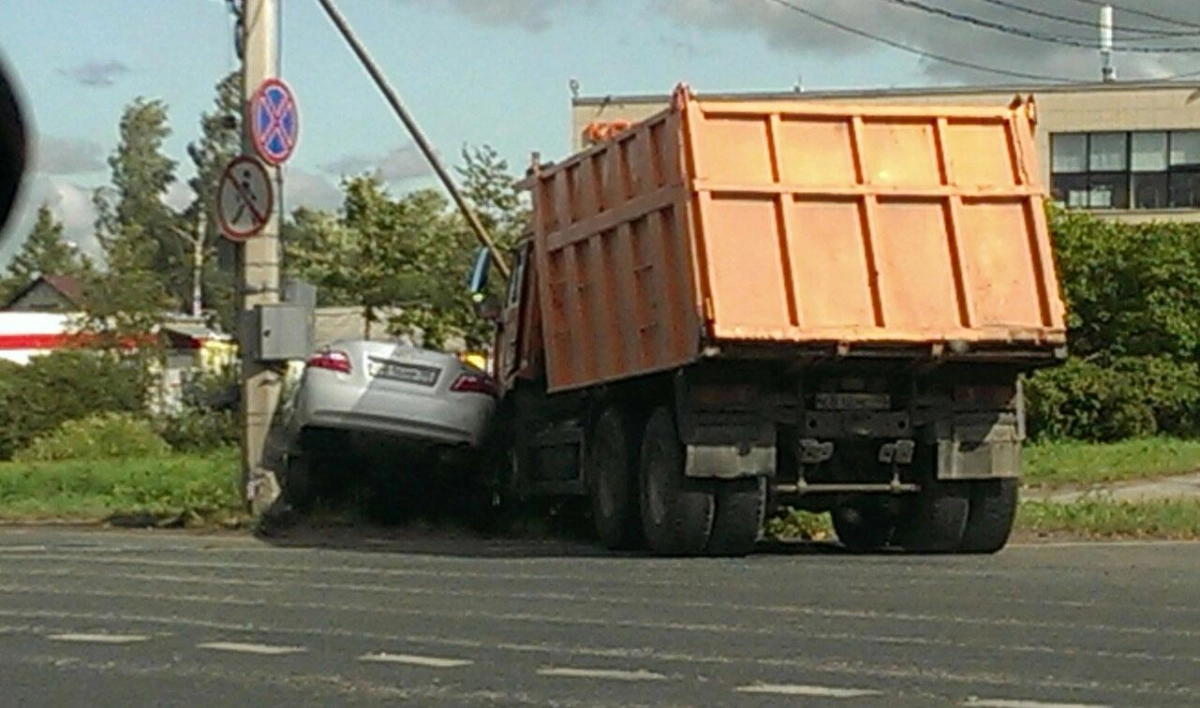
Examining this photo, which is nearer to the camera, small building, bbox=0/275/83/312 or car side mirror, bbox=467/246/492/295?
car side mirror, bbox=467/246/492/295

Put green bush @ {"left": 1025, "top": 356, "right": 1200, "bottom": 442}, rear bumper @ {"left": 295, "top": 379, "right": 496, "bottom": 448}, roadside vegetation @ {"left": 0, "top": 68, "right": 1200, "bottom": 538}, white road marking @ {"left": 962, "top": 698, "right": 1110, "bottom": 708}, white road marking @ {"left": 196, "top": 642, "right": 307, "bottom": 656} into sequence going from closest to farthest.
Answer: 1. white road marking @ {"left": 962, "top": 698, "right": 1110, "bottom": 708}
2. white road marking @ {"left": 196, "top": 642, "right": 307, "bottom": 656}
3. rear bumper @ {"left": 295, "top": 379, "right": 496, "bottom": 448}
4. roadside vegetation @ {"left": 0, "top": 68, "right": 1200, "bottom": 538}
5. green bush @ {"left": 1025, "top": 356, "right": 1200, "bottom": 442}

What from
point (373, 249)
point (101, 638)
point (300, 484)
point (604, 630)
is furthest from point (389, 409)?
point (373, 249)

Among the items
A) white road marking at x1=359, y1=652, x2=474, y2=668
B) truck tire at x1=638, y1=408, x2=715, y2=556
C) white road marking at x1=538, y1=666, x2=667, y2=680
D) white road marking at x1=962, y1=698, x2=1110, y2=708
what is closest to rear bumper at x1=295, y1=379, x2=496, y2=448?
truck tire at x1=638, y1=408, x2=715, y2=556

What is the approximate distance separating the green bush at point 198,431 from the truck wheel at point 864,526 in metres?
22.3

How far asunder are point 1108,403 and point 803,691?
2854cm

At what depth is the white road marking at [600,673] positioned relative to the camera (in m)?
9.40

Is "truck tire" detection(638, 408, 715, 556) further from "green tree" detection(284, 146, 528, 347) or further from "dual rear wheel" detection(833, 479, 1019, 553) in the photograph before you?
"green tree" detection(284, 146, 528, 347)

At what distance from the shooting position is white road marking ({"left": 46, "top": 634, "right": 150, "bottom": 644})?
11008 millimetres

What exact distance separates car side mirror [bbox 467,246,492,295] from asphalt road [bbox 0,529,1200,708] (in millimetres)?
5088

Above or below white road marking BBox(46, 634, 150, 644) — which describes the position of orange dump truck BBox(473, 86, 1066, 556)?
above

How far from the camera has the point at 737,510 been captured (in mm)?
16172

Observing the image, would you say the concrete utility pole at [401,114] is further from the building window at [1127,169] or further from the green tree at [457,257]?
the building window at [1127,169]

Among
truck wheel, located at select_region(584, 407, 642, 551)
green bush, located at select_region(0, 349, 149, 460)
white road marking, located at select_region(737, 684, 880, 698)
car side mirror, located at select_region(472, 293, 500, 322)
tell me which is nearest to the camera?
white road marking, located at select_region(737, 684, 880, 698)

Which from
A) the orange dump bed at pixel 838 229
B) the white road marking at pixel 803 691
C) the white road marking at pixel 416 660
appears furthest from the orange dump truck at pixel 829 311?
the white road marking at pixel 803 691
